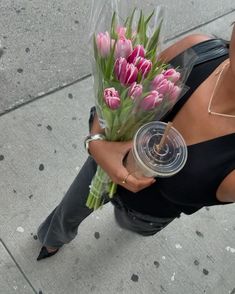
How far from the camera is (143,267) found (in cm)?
273

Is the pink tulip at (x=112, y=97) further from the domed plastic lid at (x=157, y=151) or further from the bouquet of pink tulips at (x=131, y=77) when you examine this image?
the domed plastic lid at (x=157, y=151)

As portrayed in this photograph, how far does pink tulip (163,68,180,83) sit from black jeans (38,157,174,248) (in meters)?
0.58

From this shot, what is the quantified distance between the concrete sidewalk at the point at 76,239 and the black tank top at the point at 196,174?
0.98 meters

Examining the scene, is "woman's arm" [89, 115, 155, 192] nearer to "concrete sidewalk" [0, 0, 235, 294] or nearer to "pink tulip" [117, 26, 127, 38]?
"pink tulip" [117, 26, 127, 38]

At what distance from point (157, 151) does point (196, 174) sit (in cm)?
17

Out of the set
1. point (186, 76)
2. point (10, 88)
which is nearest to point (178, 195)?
point (186, 76)

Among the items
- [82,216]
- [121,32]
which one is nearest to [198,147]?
[121,32]

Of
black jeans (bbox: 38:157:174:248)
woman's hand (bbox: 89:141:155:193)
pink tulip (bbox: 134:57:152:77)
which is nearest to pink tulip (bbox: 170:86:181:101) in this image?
pink tulip (bbox: 134:57:152:77)

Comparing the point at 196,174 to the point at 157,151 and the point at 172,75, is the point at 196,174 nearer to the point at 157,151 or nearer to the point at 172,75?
the point at 157,151

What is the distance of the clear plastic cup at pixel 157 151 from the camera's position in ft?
4.63

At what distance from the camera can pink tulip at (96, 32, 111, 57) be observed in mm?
1389

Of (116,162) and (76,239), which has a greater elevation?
(116,162)

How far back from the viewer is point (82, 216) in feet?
6.89

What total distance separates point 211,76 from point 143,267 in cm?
149
